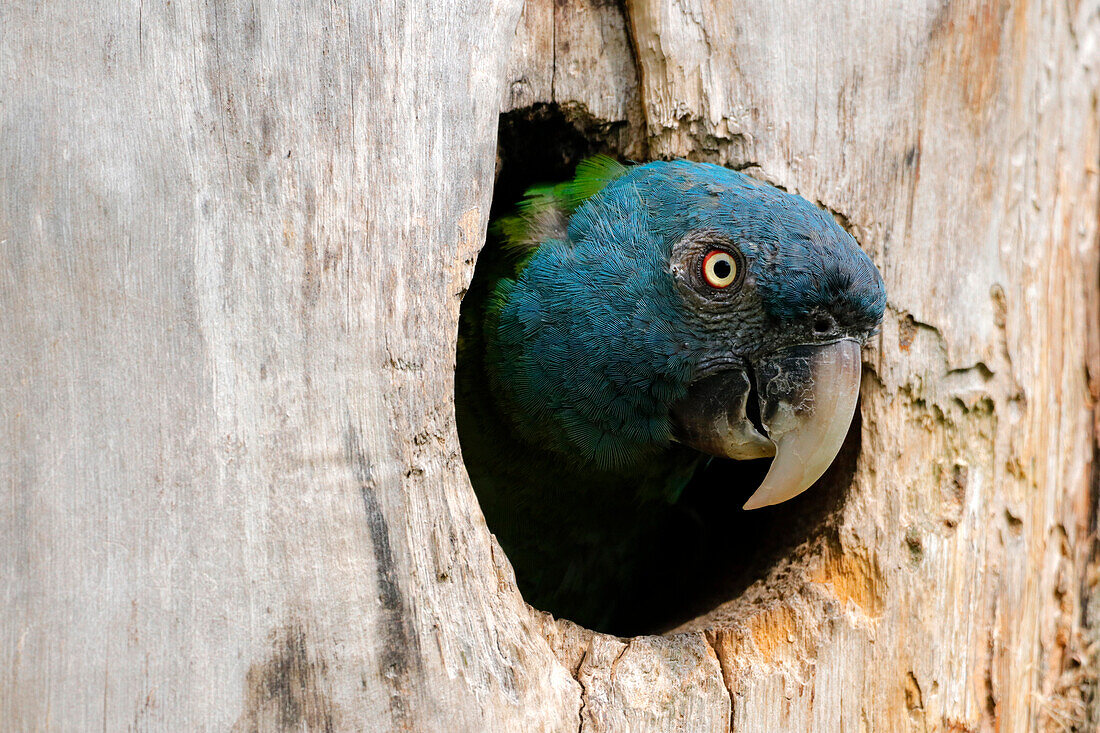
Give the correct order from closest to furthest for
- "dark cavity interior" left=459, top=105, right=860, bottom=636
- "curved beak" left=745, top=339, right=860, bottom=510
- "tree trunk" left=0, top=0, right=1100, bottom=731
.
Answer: "tree trunk" left=0, top=0, right=1100, bottom=731 → "curved beak" left=745, top=339, right=860, bottom=510 → "dark cavity interior" left=459, top=105, right=860, bottom=636

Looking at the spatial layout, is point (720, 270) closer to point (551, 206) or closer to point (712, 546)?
point (551, 206)

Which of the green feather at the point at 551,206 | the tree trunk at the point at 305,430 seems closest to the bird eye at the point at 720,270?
the green feather at the point at 551,206

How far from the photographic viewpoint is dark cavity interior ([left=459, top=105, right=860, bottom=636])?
284 cm

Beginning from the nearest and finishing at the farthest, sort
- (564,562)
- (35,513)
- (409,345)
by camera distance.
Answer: (35,513) → (409,345) → (564,562)

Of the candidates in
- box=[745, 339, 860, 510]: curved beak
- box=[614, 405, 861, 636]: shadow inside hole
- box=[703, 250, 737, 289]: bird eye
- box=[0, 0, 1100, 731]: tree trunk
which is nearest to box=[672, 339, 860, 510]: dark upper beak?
box=[745, 339, 860, 510]: curved beak

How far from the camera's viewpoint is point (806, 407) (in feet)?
7.63

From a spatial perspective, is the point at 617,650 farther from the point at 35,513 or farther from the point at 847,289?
the point at 35,513

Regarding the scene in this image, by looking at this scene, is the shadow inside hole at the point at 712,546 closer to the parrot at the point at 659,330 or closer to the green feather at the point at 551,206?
the parrot at the point at 659,330

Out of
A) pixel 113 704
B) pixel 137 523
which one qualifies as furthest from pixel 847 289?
pixel 113 704

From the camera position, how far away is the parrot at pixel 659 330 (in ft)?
7.64

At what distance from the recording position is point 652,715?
222cm

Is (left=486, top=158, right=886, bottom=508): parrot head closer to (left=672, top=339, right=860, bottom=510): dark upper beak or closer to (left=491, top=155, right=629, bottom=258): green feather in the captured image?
(left=672, top=339, right=860, bottom=510): dark upper beak

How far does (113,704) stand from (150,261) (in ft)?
2.96

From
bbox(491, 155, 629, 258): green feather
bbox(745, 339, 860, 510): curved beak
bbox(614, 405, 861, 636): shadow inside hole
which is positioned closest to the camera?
bbox(745, 339, 860, 510): curved beak
